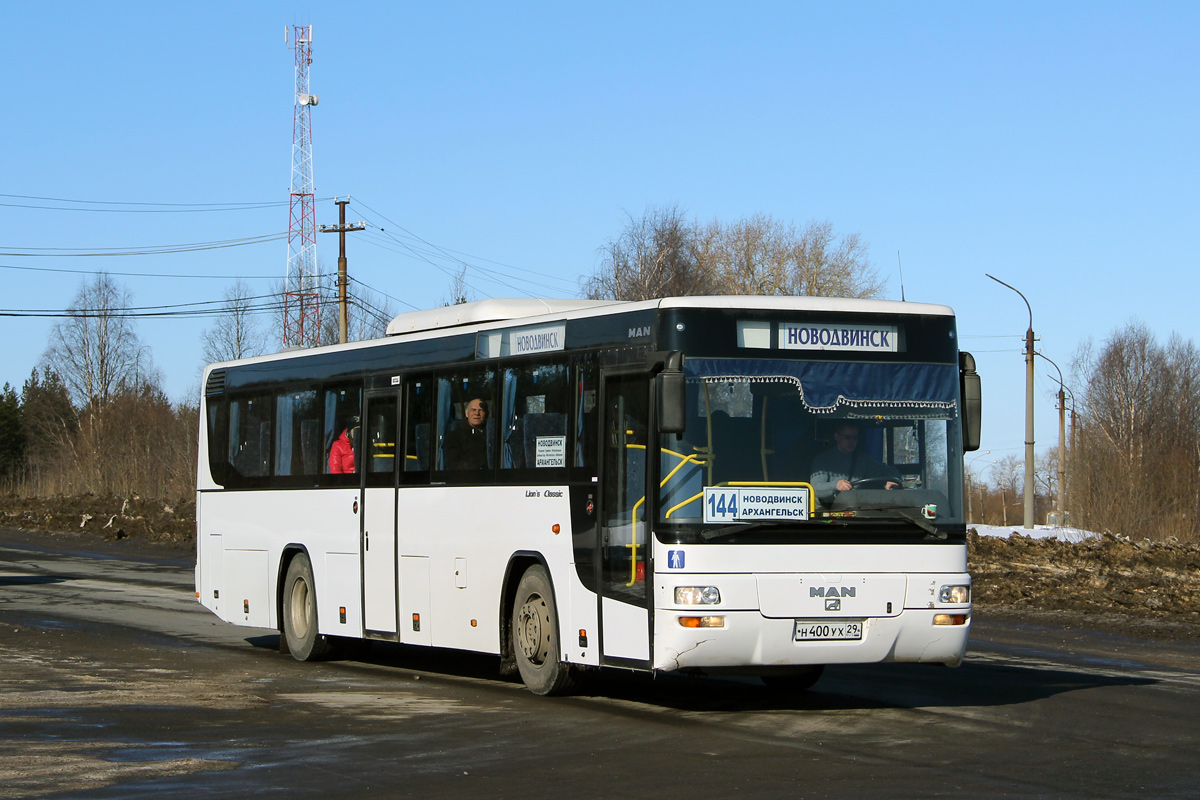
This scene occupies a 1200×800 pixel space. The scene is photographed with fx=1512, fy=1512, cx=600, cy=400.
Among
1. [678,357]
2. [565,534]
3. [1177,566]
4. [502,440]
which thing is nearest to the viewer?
[678,357]

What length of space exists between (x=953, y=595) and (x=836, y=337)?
80.6 inches

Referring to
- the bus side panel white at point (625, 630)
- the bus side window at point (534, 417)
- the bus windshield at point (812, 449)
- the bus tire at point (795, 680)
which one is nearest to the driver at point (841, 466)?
the bus windshield at point (812, 449)

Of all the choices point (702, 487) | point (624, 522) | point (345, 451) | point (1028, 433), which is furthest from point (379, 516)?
point (1028, 433)

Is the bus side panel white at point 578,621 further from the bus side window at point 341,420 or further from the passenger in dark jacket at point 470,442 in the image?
the bus side window at point 341,420

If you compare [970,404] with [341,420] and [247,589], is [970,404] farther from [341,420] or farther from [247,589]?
[247,589]

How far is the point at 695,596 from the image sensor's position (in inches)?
408

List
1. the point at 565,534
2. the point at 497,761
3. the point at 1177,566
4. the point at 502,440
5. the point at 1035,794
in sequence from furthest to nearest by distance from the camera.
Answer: the point at 1177,566, the point at 502,440, the point at 565,534, the point at 497,761, the point at 1035,794

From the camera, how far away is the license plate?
10562mm

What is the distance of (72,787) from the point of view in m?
8.27

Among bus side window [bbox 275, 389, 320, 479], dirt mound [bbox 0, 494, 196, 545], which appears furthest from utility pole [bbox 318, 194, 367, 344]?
bus side window [bbox 275, 389, 320, 479]

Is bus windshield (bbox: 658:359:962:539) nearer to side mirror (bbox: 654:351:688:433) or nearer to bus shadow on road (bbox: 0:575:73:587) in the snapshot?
side mirror (bbox: 654:351:688:433)

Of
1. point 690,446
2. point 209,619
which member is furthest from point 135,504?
point 690,446

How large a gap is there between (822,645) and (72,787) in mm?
5041

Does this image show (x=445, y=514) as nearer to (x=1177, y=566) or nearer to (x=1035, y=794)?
(x=1035, y=794)
